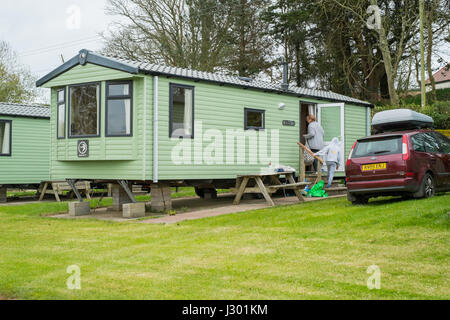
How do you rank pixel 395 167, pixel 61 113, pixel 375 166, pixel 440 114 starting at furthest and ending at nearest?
pixel 440 114 → pixel 61 113 → pixel 375 166 → pixel 395 167

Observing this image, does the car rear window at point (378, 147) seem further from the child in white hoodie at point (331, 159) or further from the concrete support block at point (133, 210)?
the concrete support block at point (133, 210)

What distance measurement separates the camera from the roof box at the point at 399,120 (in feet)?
39.7

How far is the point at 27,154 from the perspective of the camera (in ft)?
56.9

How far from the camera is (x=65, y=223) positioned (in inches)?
412

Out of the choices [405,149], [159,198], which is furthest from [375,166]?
[159,198]

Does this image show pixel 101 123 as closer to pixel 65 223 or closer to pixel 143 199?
pixel 65 223

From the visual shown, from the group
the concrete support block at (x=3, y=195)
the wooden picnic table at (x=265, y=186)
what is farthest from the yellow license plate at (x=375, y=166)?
the concrete support block at (x=3, y=195)

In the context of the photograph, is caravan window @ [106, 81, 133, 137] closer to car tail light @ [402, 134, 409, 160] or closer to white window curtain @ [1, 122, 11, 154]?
car tail light @ [402, 134, 409, 160]

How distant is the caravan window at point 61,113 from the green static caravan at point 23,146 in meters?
4.94

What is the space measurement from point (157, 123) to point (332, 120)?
6.10 meters

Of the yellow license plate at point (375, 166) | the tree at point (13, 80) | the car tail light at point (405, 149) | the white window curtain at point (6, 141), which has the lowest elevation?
the yellow license plate at point (375, 166)

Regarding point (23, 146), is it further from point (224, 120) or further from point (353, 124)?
point (353, 124)

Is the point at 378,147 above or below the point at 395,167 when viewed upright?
above
